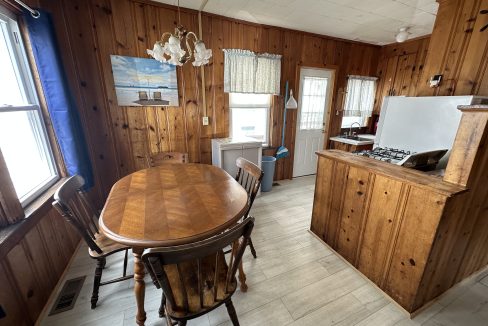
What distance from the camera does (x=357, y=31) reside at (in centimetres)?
318

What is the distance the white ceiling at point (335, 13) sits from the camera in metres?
2.34

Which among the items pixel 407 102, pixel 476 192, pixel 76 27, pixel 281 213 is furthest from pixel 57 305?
pixel 407 102

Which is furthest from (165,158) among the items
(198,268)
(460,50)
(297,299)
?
(460,50)

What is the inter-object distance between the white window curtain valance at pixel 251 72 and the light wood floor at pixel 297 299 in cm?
225

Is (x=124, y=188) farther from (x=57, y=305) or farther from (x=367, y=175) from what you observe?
(x=367, y=175)

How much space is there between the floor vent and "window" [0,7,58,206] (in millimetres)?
717

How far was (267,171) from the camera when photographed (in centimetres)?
327

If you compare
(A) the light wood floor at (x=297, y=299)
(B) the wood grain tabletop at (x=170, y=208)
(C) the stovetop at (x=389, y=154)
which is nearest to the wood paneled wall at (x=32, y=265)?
(A) the light wood floor at (x=297, y=299)

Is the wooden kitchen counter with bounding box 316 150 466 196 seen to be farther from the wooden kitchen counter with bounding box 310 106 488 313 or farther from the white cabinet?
the white cabinet

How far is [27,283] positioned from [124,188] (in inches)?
30.8

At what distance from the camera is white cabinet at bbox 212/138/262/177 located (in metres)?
2.80

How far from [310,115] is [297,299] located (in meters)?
3.10

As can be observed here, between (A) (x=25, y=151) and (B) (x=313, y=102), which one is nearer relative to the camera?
(A) (x=25, y=151)

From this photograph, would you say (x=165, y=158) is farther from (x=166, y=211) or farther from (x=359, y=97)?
(x=359, y=97)
